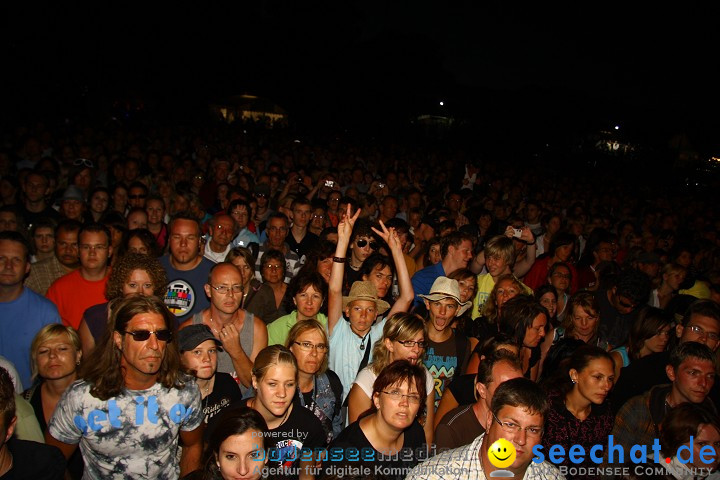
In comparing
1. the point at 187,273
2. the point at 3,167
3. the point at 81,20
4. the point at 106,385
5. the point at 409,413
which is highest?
the point at 81,20

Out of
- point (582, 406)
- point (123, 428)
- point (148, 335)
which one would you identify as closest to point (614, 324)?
point (582, 406)

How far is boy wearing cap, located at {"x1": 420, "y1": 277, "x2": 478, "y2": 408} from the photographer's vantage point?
393 cm

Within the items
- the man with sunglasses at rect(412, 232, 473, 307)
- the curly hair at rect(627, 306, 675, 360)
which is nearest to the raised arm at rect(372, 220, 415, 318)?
the man with sunglasses at rect(412, 232, 473, 307)

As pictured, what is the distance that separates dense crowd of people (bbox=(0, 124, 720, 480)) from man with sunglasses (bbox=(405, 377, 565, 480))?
10 millimetres

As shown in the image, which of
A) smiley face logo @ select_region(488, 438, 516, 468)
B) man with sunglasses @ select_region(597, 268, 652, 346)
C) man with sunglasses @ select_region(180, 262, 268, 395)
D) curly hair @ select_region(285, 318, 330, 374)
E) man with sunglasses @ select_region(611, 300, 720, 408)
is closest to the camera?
smiley face logo @ select_region(488, 438, 516, 468)

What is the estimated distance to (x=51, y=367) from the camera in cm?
305

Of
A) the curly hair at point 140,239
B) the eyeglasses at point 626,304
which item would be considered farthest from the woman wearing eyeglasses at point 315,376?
the eyeglasses at point 626,304

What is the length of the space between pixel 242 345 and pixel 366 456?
1481 mm

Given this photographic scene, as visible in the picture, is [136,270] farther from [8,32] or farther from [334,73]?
[334,73]

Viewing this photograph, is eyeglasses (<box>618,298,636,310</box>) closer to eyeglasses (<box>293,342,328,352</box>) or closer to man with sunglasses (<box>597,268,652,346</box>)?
man with sunglasses (<box>597,268,652,346</box>)

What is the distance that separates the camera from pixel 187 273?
4.57 meters

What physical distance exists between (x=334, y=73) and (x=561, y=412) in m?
37.7

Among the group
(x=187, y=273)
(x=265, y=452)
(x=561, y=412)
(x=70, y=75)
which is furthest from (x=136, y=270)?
(x=70, y=75)

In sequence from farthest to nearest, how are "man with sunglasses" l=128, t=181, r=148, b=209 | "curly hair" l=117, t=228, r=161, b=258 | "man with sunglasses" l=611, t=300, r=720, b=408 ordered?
"man with sunglasses" l=128, t=181, r=148, b=209 < "curly hair" l=117, t=228, r=161, b=258 < "man with sunglasses" l=611, t=300, r=720, b=408
